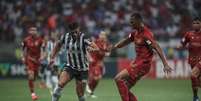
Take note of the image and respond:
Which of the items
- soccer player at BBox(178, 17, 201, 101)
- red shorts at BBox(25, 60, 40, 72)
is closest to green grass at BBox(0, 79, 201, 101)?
red shorts at BBox(25, 60, 40, 72)

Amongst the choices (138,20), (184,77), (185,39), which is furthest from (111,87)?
(138,20)

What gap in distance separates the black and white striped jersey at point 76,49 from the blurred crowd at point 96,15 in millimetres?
16783

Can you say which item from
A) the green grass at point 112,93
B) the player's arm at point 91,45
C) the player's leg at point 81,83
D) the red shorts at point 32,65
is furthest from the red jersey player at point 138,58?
the red shorts at point 32,65

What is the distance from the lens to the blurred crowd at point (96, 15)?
3372 centimetres

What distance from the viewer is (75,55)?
1579 cm

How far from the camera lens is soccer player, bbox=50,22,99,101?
15648 mm

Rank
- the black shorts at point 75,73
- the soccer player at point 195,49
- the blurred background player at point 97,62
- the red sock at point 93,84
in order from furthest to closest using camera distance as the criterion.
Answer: the blurred background player at point 97,62
the red sock at point 93,84
the soccer player at point 195,49
the black shorts at point 75,73

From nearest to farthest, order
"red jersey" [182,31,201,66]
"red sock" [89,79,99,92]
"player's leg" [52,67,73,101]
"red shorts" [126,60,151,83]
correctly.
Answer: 1. "red shorts" [126,60,151,83]
2. "player's leg" [52,67,73,101]
3. "red jersey" [182,31,201,66]
4. "red sock" [89,79,99,92]

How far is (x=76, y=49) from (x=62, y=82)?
94cm

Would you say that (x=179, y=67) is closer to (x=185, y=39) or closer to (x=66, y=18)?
(x=66, y=18)

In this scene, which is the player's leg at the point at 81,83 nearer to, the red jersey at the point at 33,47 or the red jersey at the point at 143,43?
the red jersey at the point at 143,43

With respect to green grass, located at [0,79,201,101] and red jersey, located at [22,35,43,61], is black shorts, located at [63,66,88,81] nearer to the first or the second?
green grass, located at [0,79,201,101]

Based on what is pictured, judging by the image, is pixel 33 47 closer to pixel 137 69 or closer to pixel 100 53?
pixel 100 53

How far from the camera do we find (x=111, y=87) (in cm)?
2673
